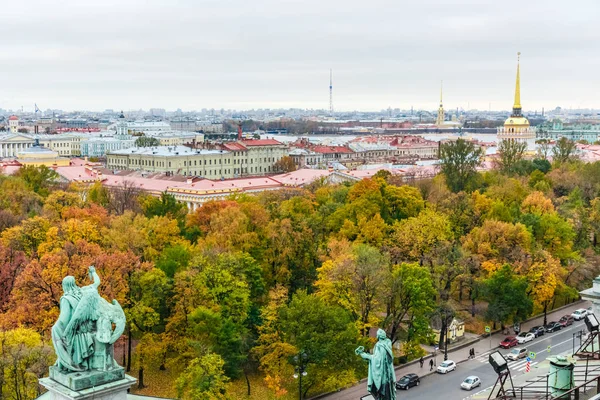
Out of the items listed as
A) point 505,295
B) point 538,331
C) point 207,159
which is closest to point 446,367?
point 505,295

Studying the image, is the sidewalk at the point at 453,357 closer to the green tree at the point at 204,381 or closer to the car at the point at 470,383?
the car at the point at 470,383

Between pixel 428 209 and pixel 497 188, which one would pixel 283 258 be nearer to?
pixel 428 209

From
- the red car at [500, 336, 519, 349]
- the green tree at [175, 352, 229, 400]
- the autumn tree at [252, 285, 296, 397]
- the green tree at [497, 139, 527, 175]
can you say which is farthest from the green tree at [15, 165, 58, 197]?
the green tree at [497, 139, 527, 175]

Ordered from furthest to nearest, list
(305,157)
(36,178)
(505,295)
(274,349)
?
(305,157) < (36,178) < (505,295) < (274,349)

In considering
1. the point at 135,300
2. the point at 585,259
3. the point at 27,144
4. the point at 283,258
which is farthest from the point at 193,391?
the point at 27,144

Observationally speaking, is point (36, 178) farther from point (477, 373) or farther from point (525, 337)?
point (477, 373)

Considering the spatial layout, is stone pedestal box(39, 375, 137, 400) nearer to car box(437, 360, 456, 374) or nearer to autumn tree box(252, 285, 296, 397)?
autumn tree box(252, 285, 296, 397)

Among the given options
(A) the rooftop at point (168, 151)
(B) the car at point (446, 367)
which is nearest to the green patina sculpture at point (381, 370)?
(B) the car at point (446, 367)

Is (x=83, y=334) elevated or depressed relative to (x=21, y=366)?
elevated
